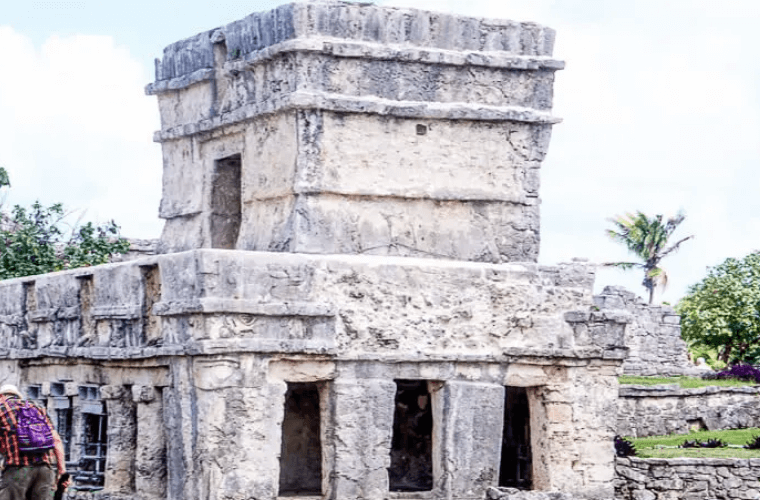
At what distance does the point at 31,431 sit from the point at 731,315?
58.6ft

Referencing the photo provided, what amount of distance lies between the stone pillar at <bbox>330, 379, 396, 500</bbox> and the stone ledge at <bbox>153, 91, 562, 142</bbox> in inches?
109

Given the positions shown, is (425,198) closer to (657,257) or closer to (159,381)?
(159,381)

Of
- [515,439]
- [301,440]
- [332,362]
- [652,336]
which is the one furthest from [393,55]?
[652,336]

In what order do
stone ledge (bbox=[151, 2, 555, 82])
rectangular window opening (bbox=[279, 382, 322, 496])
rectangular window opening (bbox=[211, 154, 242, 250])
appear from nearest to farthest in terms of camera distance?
stone ledge (bbox=[151, 2, 555, 82])
rectangular window opening (bbox=[279, 382, 322, 496])
rectangular window opening (bbox=[211, 154, 242, 250])

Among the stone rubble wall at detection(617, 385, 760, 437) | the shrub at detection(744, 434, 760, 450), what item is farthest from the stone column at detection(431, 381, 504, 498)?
the stone rubble wall at detection(617, 385, 760, 437)

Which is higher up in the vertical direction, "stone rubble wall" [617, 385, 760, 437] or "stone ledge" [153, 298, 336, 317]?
"stone ledge" [153, 298, 336, 317]

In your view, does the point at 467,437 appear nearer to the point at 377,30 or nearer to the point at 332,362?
the point at 332,362

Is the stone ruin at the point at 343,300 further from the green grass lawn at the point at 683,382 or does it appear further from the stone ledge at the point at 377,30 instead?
the green grass lawn at the point at 683,382

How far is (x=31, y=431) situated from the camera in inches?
580

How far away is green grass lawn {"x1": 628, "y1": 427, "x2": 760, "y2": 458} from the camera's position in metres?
20.2

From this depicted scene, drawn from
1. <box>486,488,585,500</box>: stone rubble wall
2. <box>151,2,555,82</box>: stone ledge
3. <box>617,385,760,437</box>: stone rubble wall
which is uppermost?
<box>151,2,555,82</box>: stone ledge

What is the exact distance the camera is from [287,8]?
17.8 meters

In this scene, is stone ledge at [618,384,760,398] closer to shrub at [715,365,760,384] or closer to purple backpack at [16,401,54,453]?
shrub at [715,365,760,384]

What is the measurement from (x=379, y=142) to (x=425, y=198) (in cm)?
72
